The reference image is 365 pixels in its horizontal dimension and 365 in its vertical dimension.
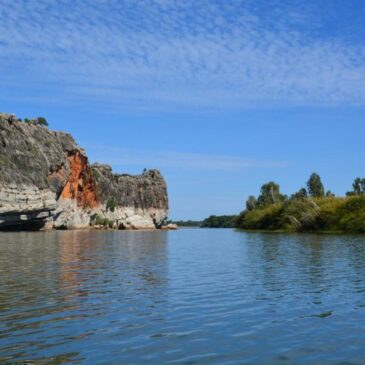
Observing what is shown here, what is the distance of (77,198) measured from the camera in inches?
6284

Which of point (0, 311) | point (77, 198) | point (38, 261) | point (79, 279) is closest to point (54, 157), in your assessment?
point (77, 198)

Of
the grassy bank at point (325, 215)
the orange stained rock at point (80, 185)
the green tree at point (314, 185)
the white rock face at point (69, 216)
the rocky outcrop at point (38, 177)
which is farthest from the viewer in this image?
the green tree at point (314, 185)

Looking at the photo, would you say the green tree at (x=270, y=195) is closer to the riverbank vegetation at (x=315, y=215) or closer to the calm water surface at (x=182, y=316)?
the riverbank vegetation at (x=315, y=215)

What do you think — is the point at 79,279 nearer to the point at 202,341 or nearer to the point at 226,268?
the point at 226,268

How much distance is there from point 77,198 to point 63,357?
150 m

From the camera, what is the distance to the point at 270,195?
174 metres

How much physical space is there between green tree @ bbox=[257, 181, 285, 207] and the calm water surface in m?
138

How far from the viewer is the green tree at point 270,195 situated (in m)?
170

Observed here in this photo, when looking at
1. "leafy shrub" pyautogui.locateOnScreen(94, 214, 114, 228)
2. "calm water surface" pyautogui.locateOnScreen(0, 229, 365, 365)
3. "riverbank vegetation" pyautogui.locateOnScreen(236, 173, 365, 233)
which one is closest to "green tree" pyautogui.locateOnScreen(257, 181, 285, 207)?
"riverbank vegetation" pyautogui.locateOnScreen(236, 173, 365, 233)

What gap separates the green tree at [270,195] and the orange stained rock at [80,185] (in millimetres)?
58815

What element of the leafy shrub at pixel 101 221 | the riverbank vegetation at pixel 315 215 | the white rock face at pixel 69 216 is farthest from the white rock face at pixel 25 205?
the riverbank vegetation at pixel 315 215

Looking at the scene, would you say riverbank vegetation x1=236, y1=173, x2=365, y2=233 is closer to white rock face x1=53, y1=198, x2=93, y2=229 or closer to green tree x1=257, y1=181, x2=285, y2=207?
green tree x1=257, y1=181, x2=285, y2=207

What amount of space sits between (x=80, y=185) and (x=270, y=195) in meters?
64.7

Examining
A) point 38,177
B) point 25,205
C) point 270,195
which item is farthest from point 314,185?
point 25,205
